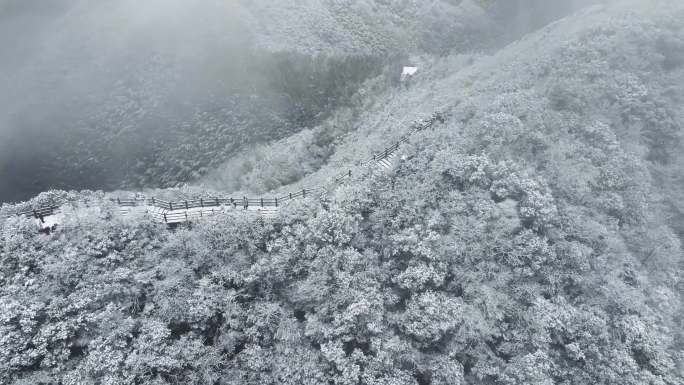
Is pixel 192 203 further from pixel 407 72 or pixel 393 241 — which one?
pixel 407 72

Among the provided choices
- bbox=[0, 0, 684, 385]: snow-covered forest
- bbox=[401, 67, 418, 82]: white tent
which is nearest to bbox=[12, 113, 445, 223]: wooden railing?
bbox=[0, 0, 684, 385]: snow-covered forest

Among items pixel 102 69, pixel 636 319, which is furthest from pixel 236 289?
pixel 102 69

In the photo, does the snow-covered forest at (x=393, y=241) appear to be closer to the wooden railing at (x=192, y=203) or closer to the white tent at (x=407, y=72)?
the wooden railing at (x=192, y=203)

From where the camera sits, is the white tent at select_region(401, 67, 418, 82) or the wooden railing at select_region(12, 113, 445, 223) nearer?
the wooden railing at select_region(12, 113, 445, 223)

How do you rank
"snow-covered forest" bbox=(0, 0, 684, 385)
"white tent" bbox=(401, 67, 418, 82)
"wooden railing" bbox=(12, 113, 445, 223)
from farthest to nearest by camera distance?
"white tent" bbox=(401, 67, 418, 82), "wooden railing" bbox=(12, 113, 445, 223), "snow-covered forest" bbox=(0, 0, 684, 385)

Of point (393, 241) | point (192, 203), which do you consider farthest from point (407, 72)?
point (192, 203)

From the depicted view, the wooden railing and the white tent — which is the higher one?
the wooden railing

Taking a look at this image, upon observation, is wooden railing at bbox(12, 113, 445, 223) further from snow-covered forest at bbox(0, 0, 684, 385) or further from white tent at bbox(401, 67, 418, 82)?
white tent at bbox(401, 67, 418, 82)

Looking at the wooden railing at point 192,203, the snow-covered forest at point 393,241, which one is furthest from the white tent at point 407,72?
the wooden railing at point 192,203
